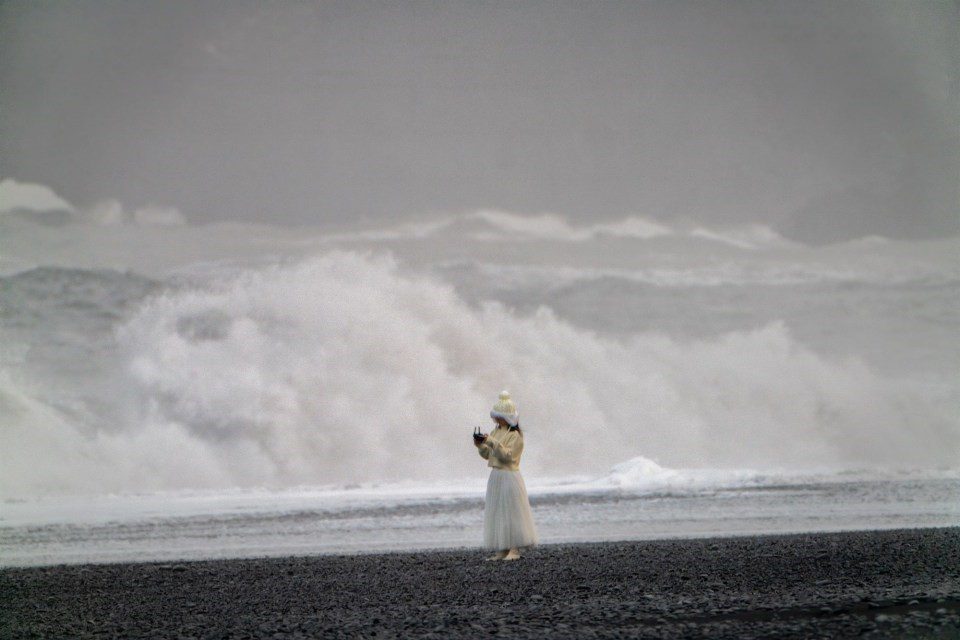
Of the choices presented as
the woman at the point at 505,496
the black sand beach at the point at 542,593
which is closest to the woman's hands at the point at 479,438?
the woman at the point at 505,496

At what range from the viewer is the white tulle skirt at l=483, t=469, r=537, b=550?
532 inches

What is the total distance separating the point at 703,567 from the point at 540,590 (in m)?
2.40

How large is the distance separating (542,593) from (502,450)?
3.49 meters

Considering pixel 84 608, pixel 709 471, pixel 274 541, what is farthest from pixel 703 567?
pixel 709 471

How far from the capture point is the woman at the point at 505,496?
13.5 m

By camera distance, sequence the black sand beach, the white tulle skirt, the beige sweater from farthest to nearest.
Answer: the beige sweater
the white tulle skirt
the black sand beach

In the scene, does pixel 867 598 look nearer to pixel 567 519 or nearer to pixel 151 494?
pixel 567 519

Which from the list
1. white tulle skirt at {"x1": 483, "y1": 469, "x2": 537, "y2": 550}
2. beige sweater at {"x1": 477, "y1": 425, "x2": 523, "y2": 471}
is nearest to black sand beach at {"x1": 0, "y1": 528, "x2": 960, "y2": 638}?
white tulle skirt at {"x1": 483, "y1": 469, "x2": 537, "y2": 550}

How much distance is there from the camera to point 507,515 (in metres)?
13.6

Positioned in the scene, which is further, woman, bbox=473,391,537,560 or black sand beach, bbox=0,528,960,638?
woman, bbox=473,391,537,560

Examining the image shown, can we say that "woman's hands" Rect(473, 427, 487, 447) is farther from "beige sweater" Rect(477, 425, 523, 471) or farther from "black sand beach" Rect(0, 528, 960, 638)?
"black sand beach" Rect(0, 528, 960, 638)

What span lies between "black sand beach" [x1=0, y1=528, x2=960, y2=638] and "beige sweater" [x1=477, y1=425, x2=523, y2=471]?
1356mm

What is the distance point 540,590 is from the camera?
10.7 meters

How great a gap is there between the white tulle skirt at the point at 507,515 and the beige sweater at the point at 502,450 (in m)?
0.12
